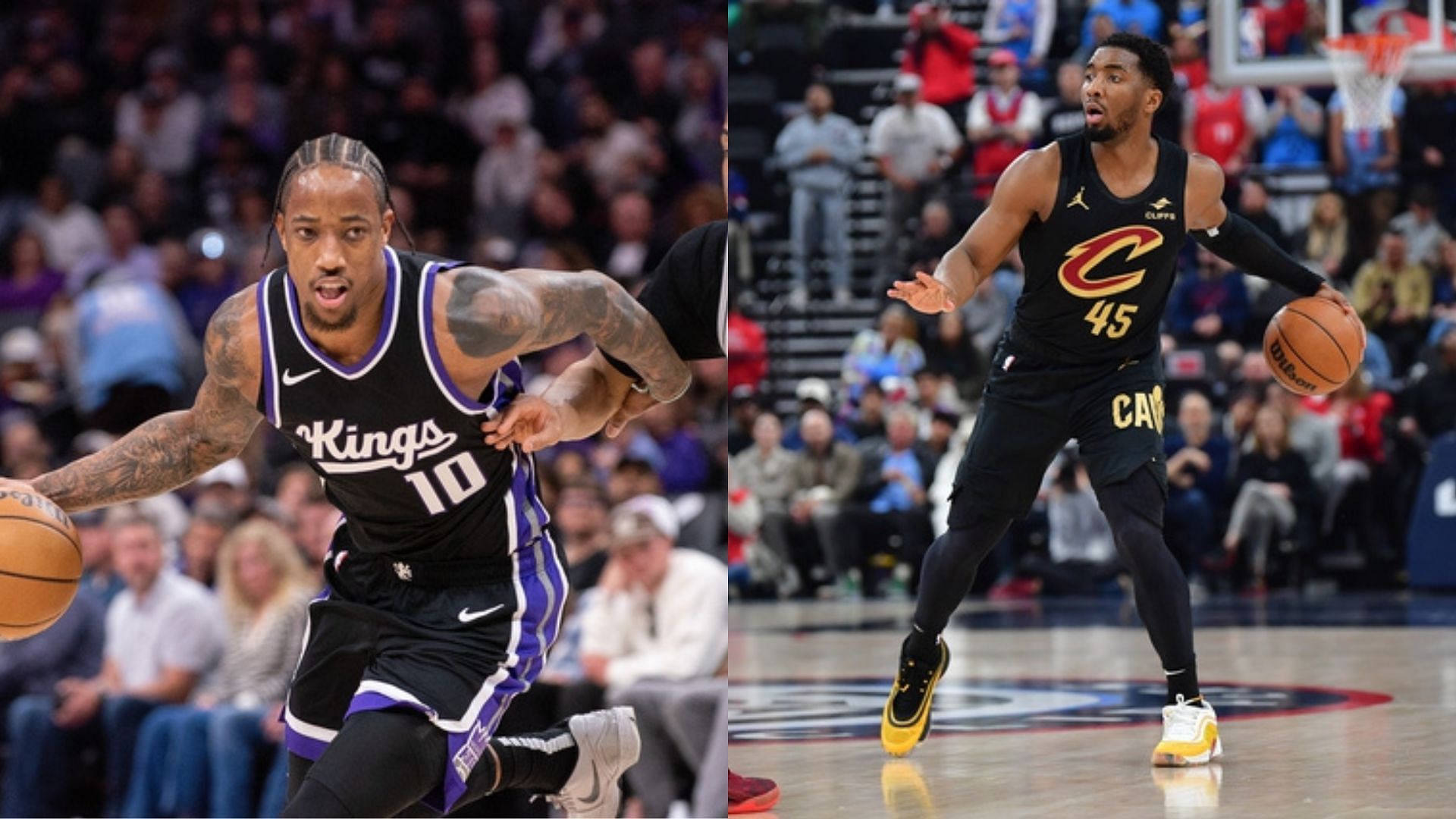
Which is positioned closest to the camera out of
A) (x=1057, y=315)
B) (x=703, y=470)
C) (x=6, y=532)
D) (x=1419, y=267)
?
(x=6, y=532)

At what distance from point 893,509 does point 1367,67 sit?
431 cm

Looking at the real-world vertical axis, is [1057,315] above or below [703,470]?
above

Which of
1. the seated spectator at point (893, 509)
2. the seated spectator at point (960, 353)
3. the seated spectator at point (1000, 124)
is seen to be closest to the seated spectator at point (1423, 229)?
the seated spectator at point (1000, 124)

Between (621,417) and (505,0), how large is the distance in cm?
1114

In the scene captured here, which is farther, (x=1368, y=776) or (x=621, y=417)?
(x=1368, y=776)

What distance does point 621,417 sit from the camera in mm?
4781

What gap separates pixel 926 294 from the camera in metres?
5.13

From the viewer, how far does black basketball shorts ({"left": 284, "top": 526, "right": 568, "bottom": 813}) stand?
163 inches

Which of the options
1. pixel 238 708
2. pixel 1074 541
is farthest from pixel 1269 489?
pixel 238 708

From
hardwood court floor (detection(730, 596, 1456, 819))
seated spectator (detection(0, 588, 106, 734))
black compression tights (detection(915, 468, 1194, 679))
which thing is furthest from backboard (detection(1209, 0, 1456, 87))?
seated spectator (detection(0, 588, 106, 734))

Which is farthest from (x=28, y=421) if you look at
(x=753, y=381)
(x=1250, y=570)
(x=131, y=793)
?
(x=1250, y=570)

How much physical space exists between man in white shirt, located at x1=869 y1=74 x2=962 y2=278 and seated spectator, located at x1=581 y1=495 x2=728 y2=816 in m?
7.72

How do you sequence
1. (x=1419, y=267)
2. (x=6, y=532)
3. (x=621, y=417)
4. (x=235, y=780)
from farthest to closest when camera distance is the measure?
(x=1419, y=267), (x=235, y=780), (x=621, y=417), (x=6, y=532)

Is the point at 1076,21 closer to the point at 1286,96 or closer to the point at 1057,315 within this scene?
the point at 1286,96
